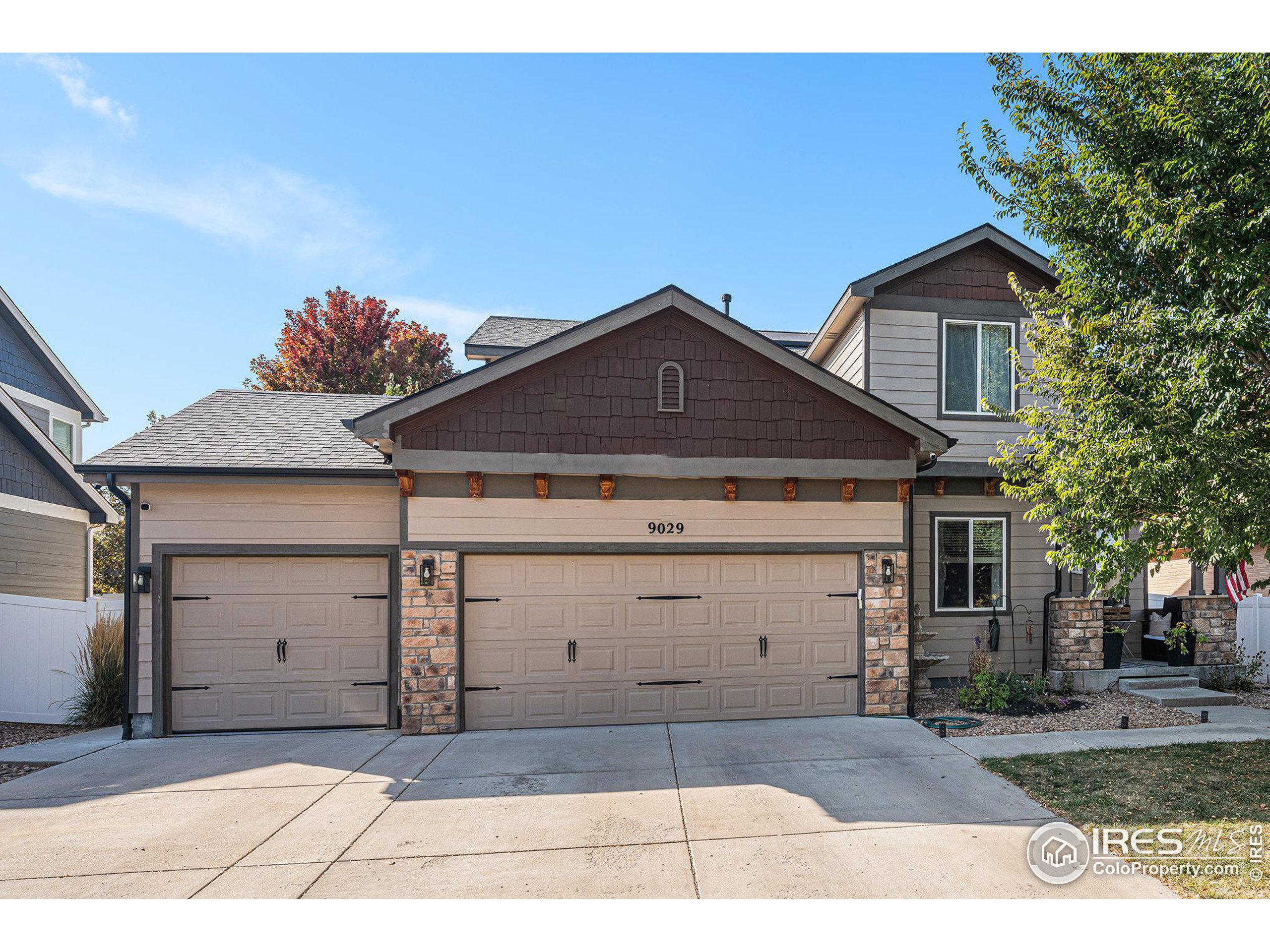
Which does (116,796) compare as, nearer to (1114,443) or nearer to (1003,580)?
(1114,443)

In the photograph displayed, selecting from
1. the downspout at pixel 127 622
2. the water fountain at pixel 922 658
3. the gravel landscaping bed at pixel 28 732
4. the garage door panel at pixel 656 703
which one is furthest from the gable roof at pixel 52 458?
the water fountain at pixel 922 658

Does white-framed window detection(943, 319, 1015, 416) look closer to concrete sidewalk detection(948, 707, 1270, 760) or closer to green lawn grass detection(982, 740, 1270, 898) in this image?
concrete sidewalk detection(948, 707, 1270, 760)

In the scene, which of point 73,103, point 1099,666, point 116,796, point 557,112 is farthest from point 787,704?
point 73,103

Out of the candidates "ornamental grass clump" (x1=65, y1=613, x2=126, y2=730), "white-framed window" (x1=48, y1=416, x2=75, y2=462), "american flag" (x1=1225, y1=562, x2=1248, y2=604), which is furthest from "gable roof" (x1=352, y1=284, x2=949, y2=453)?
"white-framed window" (x1=48, y1=416, x2=75, y2=462)

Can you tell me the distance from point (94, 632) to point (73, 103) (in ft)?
22.3

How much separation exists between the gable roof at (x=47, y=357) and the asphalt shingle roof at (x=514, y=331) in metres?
9.58

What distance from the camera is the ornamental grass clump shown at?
8.73 m

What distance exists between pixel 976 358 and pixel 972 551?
10.3 ft

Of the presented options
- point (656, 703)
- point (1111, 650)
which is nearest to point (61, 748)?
point (656, 703)

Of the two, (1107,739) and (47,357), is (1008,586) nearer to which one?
(1107,739)

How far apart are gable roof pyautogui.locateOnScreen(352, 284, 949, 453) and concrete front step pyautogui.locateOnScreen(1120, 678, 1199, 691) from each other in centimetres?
487

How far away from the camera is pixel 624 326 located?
788cm

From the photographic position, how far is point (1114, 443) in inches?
220
